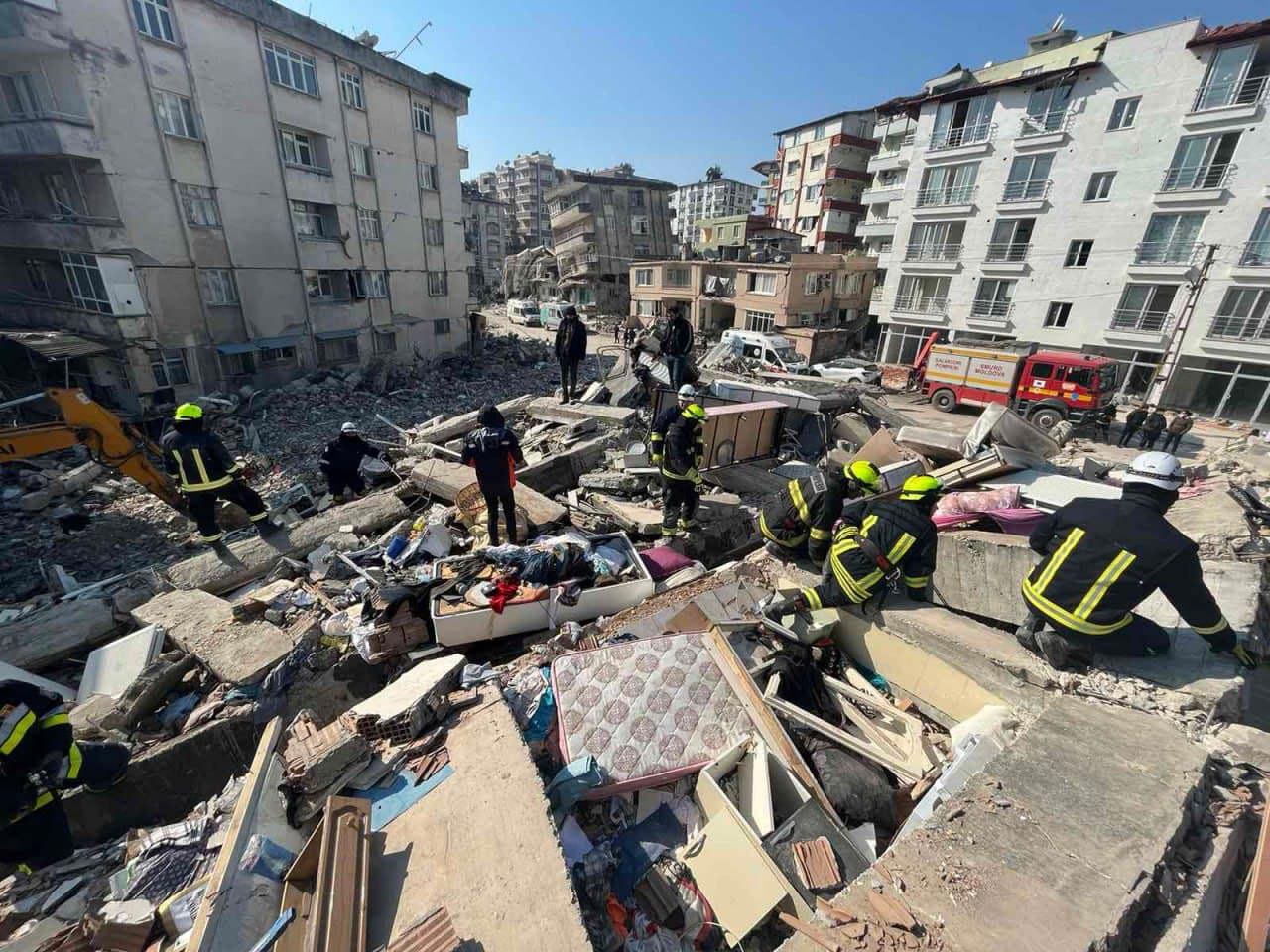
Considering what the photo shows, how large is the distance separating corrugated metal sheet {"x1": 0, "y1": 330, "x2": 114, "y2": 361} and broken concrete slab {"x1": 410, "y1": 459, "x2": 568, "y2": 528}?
1239 cm

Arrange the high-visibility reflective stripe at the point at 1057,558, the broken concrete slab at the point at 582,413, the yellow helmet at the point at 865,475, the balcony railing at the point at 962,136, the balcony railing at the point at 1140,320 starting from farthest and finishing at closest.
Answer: the balcony railing at the point at 962,136, the balcony railing at the point at 1140,320, the broken concrete slab at the point at 582,413, the yellow helmet at the point at 865,475, the high-visibility reflective stripe at the point at 1057,558

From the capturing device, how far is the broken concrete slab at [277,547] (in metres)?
5.37

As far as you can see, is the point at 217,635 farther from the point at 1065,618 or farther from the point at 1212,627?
the point at 1212,627

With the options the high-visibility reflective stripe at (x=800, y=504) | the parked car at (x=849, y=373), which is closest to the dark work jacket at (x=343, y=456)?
the high-visibility reflective stripe at (x=800, y=504)

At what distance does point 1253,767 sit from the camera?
8.42 ft

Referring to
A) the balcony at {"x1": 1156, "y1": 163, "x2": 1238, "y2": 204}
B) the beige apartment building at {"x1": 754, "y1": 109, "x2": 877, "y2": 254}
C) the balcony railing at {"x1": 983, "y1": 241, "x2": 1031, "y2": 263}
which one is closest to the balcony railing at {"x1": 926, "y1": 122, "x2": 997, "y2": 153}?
the balcony railing at {"x1": 983, "y1": 241, "x2": 1031, "y2": 263}

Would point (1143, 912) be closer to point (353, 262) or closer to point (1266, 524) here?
point (1266, 524)

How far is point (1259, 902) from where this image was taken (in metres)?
2.09

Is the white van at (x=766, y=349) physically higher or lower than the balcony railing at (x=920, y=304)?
lower

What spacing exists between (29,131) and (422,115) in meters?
12.8

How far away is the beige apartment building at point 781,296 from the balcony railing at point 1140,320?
441 inches

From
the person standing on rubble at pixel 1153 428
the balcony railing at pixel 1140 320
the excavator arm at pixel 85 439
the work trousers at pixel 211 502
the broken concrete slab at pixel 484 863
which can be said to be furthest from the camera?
the balcony railing at pixel 1140 320

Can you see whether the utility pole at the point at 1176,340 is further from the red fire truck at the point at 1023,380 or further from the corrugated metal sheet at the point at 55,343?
the corrugated metal sheet at the point at 55,343

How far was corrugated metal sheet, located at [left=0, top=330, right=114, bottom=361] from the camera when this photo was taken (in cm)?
1267
